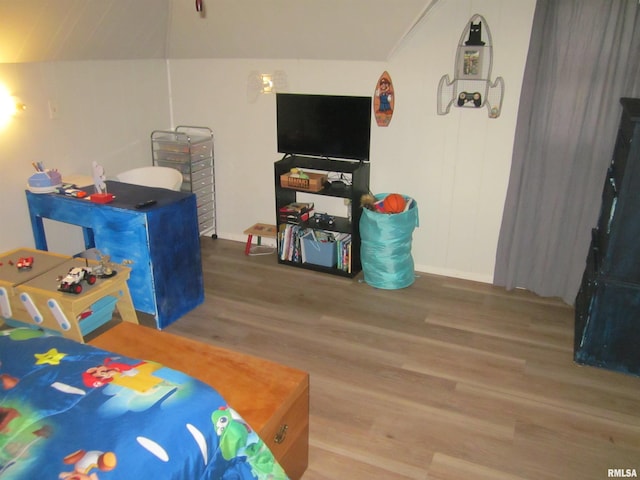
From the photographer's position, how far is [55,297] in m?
2.54

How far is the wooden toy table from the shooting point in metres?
2.55

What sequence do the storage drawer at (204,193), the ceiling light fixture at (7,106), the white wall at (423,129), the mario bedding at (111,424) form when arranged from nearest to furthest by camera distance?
the mario bedding at (111,424), the ceiling light fixture at (7,106), the white wall at (423,129), the storage drawer at (204,193)

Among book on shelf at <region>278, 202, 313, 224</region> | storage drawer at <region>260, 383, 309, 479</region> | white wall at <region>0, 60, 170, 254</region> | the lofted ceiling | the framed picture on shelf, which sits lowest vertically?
storage drawer at <region>260, 383, 309, 479</region>

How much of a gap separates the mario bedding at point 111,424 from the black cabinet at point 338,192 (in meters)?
2.21

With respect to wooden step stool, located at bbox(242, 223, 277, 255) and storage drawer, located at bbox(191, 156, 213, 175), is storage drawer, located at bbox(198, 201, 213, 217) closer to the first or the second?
storage drawer, located at bbox(191, 156, 213, 175)

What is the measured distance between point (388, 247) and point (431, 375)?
3.42 ft

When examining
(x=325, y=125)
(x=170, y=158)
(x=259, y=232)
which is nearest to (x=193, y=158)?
(x=170, y=158)

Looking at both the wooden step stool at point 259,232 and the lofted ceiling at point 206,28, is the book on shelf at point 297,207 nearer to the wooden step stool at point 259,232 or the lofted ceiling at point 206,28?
the wooden step stool at point 259,232

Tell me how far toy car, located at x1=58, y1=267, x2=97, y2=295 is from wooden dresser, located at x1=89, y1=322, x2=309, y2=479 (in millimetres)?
439

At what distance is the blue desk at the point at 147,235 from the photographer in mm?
2971

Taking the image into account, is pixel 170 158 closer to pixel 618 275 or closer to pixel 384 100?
pixel 384 100

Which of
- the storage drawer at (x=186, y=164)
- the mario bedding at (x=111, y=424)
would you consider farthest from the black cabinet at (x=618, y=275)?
the storage drawer at (x=186, y=164)

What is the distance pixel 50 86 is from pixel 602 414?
12.0 ft

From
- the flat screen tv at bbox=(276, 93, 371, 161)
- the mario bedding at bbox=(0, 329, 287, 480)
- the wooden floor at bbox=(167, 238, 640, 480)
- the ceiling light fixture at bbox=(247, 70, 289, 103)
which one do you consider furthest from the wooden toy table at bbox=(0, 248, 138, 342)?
the ceiling light fixture at bbox=(247, 70, 289, 103)
